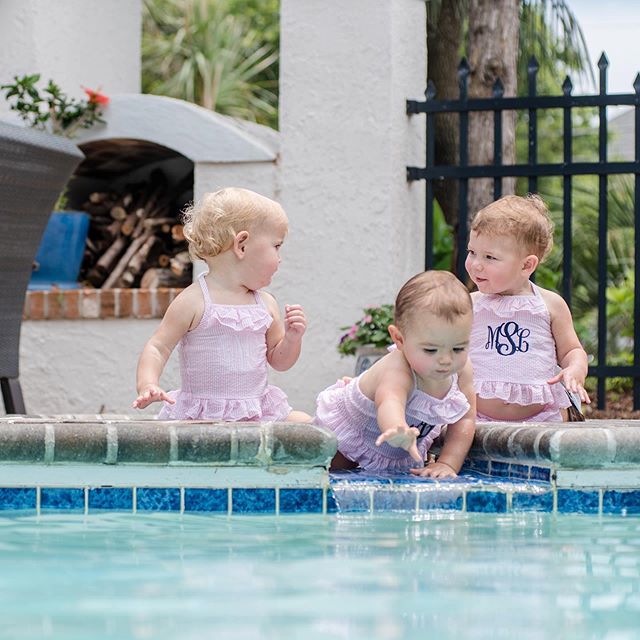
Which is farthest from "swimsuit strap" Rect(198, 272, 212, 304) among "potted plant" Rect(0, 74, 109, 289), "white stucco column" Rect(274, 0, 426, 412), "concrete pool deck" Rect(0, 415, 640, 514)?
"potted plant" Rect(0, 74, 109, 289)

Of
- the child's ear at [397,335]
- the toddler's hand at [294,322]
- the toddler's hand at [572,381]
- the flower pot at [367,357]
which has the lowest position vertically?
the toddler's hand at [572,381]

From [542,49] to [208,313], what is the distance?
21.0ft

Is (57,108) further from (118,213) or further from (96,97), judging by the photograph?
(118,213)

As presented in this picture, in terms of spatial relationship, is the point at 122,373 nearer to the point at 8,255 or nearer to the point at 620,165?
the point at 8,255

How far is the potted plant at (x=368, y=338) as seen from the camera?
543 cm

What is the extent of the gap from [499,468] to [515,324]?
0.73m

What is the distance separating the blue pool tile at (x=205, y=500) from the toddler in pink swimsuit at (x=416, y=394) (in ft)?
1.52

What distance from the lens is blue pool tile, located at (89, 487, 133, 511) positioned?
306 cm

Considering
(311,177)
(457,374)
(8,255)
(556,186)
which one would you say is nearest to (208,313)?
(457,374)

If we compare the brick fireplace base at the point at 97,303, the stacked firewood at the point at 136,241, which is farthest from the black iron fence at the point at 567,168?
the stacked firewood at the point at 136,241

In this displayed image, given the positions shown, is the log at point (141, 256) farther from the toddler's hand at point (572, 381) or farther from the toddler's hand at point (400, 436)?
the toddler's hand at point (400, 436)

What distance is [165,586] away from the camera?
211cm

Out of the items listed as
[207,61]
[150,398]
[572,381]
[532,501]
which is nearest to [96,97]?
[150,398]

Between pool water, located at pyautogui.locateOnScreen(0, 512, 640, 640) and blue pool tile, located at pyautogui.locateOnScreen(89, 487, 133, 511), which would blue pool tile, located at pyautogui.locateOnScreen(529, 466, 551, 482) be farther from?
blue pool tile, located at pyautogui.locateOnScreen(89, 487, 133, 511)
